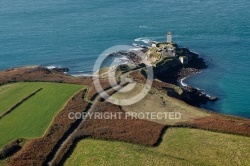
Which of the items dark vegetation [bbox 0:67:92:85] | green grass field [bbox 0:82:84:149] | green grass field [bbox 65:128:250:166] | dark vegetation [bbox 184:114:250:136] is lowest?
green grass field [bbox 65:128:250:166]

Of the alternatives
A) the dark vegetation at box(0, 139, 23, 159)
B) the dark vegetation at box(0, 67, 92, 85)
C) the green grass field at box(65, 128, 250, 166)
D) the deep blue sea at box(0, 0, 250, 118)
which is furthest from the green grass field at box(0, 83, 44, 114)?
the deep blue sea at box(0, 0, 250, 118)

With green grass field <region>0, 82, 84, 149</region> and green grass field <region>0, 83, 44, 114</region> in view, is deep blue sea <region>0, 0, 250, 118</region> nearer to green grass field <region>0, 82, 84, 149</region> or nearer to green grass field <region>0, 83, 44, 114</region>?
green grass field <region>0, 83, 44, 114</region>

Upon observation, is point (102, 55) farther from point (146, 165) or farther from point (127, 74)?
point (146, 165)

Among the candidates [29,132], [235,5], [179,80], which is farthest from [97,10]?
[29,132]

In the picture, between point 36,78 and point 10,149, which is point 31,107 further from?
point 10,149

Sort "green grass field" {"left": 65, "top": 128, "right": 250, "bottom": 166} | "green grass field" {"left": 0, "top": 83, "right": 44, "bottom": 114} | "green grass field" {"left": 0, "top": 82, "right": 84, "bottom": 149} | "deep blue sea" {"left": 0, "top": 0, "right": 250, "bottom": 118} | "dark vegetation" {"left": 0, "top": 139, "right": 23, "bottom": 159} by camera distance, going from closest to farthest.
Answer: "green grass field" {"left": 65, "top": 128, "right": 250, "bottom": 166} → "dark vegetation" {"left": 0, "top": 139, "right": 23, "bottom": 159} → "green grass field" {"left": 0, "top": 82, "right": 84, "bottom": 149} → "green grass field" {"left": 0, "top": 83, "right": 44, "bottom": 114} → "deep blue sea" {"left": 0, "top": 0, "right": 250, "bottom": 118}

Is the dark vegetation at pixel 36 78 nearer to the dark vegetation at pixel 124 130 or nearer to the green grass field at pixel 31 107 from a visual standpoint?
the green grass field at pixel 31 107
